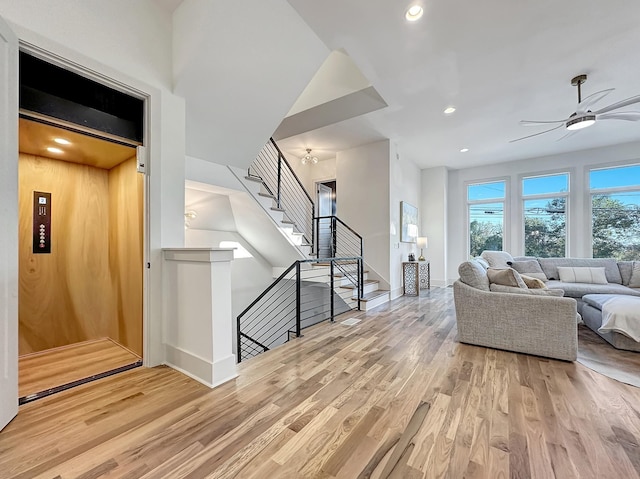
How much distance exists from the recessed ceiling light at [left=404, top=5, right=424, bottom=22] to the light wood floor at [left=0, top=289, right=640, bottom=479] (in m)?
3.26

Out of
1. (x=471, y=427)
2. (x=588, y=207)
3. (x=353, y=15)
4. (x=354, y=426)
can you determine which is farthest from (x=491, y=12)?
(x=588, y=207)

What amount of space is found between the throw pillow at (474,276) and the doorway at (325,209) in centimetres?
389

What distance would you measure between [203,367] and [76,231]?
7.24ft

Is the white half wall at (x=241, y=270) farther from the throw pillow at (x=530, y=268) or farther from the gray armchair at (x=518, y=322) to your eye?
the throw pillow at (x=530, y=268)

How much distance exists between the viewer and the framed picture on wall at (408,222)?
600 cm

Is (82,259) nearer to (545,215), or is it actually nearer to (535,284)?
(535,284)

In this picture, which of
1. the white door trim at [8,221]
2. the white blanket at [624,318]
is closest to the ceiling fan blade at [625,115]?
the white blanket at [624,318]

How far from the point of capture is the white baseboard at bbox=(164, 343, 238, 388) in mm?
2033

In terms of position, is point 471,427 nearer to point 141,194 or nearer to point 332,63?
point 141,194

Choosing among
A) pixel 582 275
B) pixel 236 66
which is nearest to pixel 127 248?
pixel 236 66

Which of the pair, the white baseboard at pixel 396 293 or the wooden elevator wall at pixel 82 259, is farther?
the white baseboard at pixel 396 293

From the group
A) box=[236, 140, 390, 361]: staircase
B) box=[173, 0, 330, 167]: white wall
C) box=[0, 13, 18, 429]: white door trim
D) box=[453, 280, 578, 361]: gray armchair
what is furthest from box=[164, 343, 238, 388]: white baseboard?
box=[453, 280, 578, 361]: gray armchair

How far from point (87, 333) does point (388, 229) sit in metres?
4.88

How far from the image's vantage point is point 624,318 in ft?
8.91
